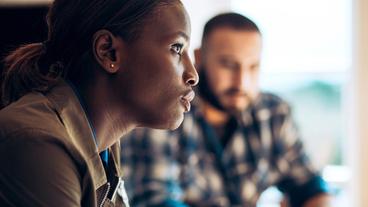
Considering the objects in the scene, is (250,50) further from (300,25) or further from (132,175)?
(300,25)

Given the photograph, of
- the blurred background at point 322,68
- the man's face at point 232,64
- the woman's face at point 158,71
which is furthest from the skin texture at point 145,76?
the blurred background at point 322,68

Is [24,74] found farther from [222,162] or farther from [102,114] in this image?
[222,162]

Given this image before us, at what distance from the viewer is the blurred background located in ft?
7.72

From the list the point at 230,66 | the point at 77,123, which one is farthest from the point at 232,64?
the point at 77,123

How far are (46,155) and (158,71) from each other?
0.25 meters

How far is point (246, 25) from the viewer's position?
1.72 metres

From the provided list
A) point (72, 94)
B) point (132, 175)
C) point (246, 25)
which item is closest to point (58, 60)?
point (72, 94)

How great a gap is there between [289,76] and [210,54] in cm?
79

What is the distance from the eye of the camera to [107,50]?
0.89 metres

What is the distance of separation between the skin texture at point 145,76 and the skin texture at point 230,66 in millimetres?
755

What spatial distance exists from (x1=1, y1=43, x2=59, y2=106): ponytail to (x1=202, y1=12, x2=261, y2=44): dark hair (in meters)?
0.81

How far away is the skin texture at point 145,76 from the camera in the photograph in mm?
897

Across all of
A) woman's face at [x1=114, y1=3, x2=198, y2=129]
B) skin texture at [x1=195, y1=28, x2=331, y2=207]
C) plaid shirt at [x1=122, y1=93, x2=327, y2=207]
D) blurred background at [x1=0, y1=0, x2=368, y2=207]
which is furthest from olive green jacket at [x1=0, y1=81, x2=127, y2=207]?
blurred background at [x1=0, y1=0, x2=368, y2=207]

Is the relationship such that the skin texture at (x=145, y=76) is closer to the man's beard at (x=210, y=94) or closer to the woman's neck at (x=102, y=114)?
the woman's neck at (x=102, y=114)
